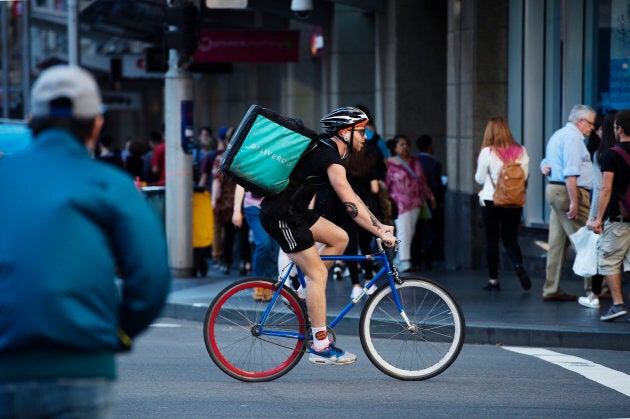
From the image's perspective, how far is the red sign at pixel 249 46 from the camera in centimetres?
2128

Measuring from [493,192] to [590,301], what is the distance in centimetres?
162

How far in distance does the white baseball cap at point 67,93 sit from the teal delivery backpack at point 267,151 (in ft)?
13.4

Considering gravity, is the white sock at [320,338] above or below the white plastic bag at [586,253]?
below

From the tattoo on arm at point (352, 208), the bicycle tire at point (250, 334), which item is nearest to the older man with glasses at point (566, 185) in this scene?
the tattoo on arm at point (352, 208)

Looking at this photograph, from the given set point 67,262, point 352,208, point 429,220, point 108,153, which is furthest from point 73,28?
point 67,262

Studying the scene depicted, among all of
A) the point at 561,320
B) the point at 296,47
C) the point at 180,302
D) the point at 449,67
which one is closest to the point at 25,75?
the point at 296,47

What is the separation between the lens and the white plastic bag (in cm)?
1109

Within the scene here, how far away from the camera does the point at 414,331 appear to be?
26.1 feet

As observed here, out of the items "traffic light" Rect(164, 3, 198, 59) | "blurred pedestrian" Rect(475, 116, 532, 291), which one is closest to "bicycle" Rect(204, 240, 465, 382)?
"blurred pedestrian" Rect(475, 116, 532, 291)

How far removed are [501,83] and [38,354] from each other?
1235cm

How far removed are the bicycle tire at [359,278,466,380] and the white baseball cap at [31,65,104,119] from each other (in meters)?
4.43

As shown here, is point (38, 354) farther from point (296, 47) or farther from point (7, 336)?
point (296, 47)

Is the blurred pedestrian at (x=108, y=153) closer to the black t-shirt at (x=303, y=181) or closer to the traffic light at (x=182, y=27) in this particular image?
the traffic light at (x=182, y=27)

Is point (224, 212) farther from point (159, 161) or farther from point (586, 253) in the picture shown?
point (586, 253)
